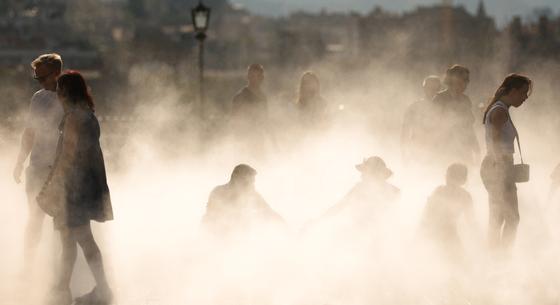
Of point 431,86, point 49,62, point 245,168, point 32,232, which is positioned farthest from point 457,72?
point 32,232

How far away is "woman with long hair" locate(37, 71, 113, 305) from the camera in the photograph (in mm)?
6133

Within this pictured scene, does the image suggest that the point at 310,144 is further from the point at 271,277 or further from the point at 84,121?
the point at 84,121

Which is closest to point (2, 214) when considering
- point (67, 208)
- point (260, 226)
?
point (260, 226)

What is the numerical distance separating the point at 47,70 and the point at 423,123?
3.96 m

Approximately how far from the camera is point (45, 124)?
670 centimetres

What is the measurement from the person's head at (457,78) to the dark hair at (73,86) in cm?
388

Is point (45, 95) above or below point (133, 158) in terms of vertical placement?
above

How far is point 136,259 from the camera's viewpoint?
7.75 m

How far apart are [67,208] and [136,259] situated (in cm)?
169

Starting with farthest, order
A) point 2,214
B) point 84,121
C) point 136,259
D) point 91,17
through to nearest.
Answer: point 91,17 → point 2,214 → point 136,259 → point 84,121

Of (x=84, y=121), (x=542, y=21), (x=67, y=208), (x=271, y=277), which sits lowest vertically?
(x=271, y=277)

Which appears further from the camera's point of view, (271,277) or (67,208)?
(271,277)

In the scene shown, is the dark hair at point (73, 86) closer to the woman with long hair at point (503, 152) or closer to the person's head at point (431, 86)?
the woman with long hair at point (503, 152)

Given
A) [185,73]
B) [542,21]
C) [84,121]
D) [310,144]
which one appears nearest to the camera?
[84,121]
